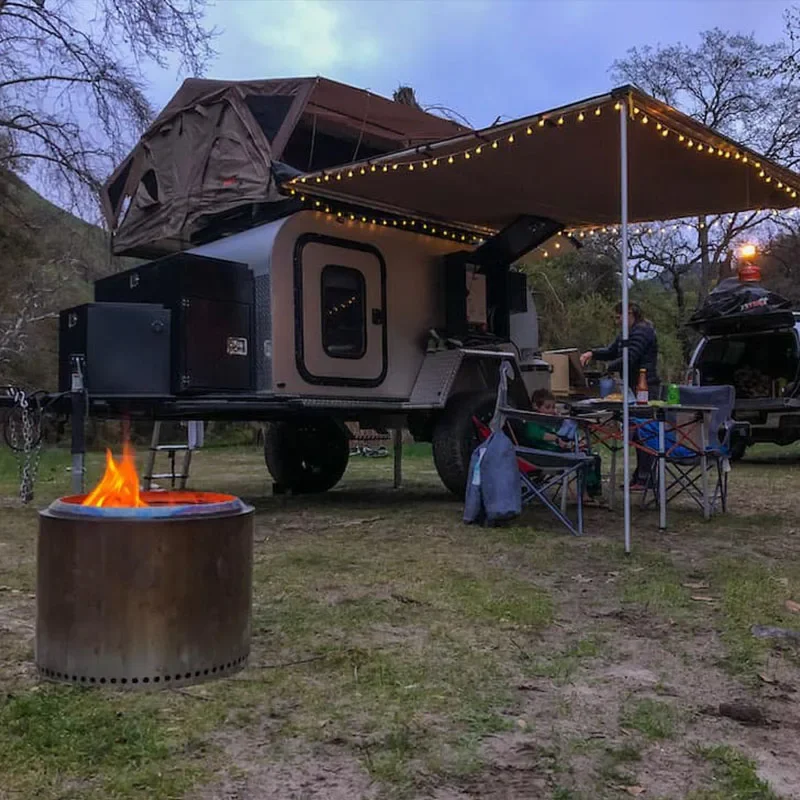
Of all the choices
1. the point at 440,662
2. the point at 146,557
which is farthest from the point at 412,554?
the point at 146,557

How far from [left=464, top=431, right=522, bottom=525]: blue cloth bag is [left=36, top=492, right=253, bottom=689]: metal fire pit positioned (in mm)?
2813

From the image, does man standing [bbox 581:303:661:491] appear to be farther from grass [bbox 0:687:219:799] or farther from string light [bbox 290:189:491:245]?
grass [bbox 0:687:219:799]

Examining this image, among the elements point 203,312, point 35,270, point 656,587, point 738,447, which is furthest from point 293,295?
point 35,270

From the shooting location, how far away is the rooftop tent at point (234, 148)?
5852mm

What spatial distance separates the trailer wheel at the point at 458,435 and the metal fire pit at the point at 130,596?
382 cm

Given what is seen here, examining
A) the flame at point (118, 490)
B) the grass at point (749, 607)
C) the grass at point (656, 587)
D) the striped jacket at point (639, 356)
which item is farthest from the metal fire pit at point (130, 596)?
the striped jacket at point (639, 356)

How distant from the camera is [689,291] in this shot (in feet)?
87.4

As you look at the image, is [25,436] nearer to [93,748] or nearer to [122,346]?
[122,346]

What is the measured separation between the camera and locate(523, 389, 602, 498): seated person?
19.0 feet

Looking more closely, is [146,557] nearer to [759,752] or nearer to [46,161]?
A: [759,752]

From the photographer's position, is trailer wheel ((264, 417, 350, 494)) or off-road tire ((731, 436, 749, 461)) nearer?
trailer wheel ((264, 417, 350, 494))

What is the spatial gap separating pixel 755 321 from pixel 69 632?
9.08m

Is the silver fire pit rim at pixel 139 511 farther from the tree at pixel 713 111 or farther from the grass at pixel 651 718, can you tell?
the tree at pixel 713 111

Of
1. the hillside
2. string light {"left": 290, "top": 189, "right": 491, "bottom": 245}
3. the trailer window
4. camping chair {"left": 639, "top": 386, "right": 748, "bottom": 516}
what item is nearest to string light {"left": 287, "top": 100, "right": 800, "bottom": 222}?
string light {"left": 290, "top": 189, "right": 491, "bottom": 245}
